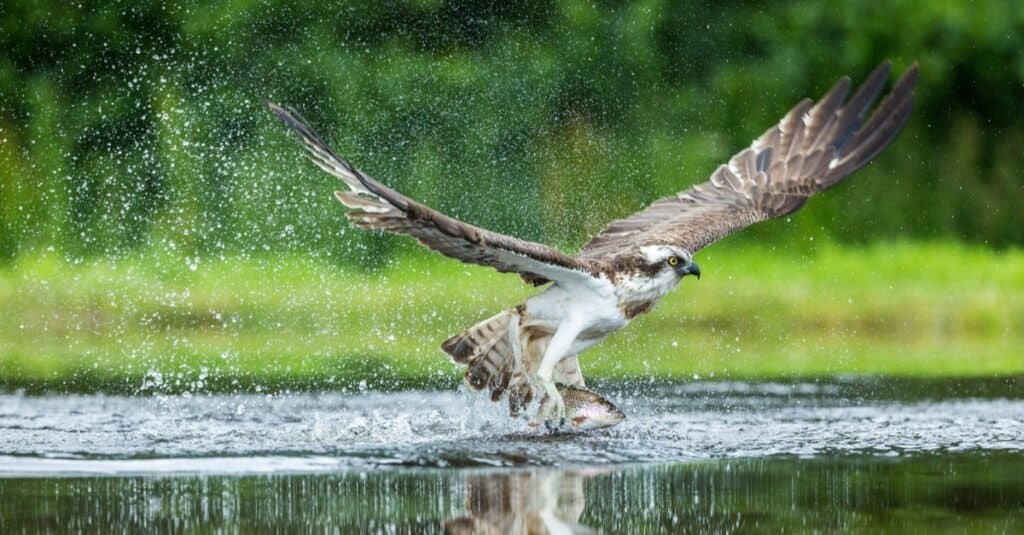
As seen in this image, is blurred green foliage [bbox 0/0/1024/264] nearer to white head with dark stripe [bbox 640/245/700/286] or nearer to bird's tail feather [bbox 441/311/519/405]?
bird's tail feather [bbox 441/311/519/405]

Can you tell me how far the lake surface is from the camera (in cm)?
869

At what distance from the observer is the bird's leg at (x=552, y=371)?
11.4 meters

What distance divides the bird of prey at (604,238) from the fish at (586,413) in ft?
0.29

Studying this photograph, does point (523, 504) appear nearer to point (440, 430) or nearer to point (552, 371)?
point (552, 371)

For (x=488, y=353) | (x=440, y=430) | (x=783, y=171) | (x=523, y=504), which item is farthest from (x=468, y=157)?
(x=523, y=504)

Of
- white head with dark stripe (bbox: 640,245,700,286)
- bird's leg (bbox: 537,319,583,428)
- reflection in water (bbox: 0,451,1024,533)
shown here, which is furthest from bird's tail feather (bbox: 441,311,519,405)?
reflection in water (bbox: 0,451,1024,533)

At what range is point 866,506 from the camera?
9.13m

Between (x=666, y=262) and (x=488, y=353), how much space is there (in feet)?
4.10

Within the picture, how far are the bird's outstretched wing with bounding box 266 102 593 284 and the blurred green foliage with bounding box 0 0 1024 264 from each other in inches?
433

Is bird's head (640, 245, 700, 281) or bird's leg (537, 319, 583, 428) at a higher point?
bird's head (640, 245, 700, 281)

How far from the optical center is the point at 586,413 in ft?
37.7

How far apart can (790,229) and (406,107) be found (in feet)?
16.6

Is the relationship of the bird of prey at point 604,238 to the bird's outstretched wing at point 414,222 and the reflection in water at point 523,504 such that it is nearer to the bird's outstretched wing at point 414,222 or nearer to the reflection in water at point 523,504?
the bird's outstretched wing at point 414,222

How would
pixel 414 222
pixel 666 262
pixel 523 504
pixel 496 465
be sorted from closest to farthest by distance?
pixel 523 504, pixel 414 222, pixel 496 465, pixel 666 262
